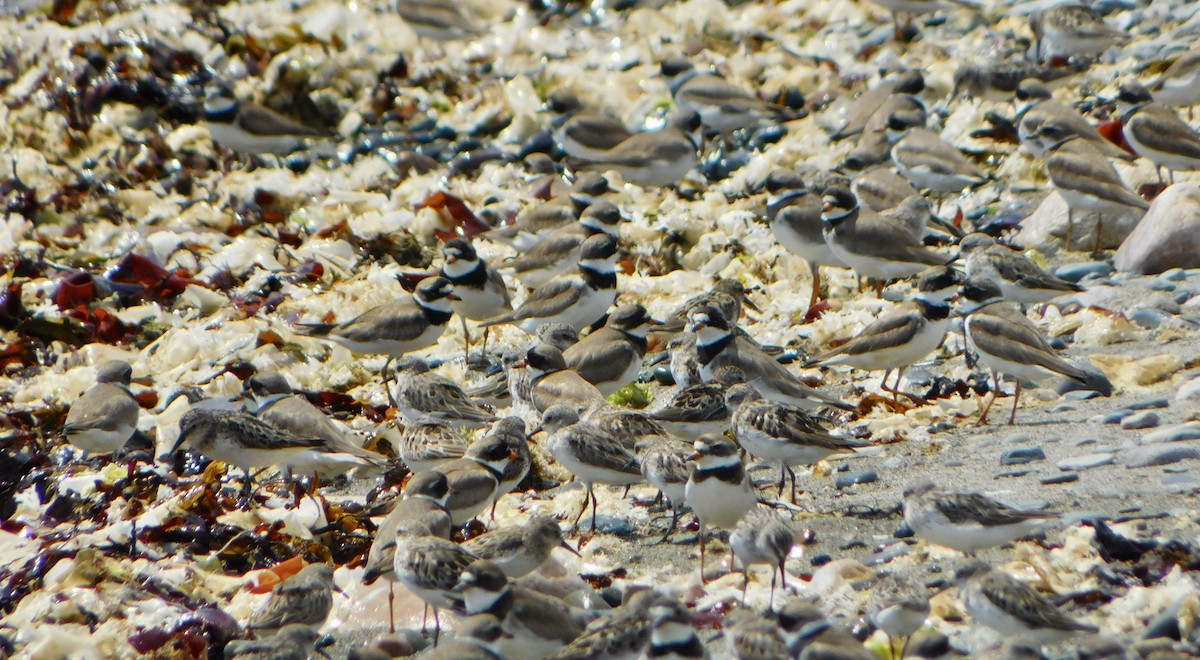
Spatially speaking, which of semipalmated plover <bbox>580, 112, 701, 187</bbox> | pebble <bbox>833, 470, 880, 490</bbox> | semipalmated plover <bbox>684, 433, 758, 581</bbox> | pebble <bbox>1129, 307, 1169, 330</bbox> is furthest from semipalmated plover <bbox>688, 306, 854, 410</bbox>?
semipalmated plover <bbox>580, 112, 701, 187</bbox>

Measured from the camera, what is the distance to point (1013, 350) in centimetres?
838

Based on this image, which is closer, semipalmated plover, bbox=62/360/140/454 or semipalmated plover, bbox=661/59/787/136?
semipalmated plover, bbox=62/360/140/454

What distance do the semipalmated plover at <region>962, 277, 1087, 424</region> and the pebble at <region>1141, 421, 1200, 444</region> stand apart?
842 mm

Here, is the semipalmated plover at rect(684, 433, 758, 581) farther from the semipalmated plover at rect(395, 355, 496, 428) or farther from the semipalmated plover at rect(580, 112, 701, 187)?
Result: the semipalmated plover at rect(580, 112, 701, 187)

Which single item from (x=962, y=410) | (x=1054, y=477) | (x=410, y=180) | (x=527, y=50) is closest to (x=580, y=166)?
(x=410, y=180)

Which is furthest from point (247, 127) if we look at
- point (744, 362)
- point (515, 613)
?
point (515, 613)

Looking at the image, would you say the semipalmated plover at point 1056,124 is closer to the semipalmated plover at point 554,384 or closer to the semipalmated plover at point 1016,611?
the semipalmated plover at point 554,384

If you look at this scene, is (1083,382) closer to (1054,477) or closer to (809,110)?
(1054,477)

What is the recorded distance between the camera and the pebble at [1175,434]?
24.1ft

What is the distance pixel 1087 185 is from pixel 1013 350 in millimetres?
2944

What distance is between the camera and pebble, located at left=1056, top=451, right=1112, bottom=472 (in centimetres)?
732

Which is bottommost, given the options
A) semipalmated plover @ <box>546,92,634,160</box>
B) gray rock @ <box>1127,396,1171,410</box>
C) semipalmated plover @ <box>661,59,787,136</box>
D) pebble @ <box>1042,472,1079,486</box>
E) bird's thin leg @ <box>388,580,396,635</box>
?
semipalmated plover @ <box>546,92,634,160</box>

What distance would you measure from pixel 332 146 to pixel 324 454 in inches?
330

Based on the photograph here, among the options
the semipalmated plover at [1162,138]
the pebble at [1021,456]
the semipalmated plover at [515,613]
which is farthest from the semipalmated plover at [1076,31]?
the semipalmated plover at [515,613]
